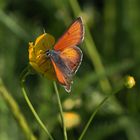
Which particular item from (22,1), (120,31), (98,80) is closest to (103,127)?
(98,80)

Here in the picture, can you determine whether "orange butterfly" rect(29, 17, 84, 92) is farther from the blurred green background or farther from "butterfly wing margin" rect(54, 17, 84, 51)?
the blurred green background

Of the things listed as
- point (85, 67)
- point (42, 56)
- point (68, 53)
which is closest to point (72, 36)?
point (68, 53)

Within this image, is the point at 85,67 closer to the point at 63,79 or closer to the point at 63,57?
the point at 63,57

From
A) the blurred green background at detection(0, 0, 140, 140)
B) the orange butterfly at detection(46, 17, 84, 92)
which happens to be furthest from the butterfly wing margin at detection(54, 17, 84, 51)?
the blurred green background at detection(0, 0, 140, 140)

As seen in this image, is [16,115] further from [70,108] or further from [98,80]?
[98,80]

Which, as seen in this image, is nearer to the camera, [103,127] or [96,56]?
[103,127]

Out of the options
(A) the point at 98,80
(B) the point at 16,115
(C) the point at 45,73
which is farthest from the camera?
(A) the point at 98,80

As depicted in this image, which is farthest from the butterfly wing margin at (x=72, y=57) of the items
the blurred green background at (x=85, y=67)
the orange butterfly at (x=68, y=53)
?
the blurred green background at (x=85, y=67)
